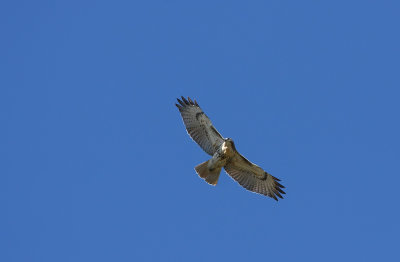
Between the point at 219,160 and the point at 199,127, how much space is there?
1.30 meters

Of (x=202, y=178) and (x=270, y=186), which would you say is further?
(x=270, y=186)

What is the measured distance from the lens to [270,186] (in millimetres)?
18219

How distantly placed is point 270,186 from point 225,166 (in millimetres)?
1505

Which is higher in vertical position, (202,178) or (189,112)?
(189,112)

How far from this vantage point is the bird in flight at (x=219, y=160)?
17047 mm

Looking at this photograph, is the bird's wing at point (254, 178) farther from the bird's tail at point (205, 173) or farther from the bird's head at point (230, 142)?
the bird's tail at point (205, 173)

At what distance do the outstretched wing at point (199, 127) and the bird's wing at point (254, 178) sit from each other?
28.3 inches

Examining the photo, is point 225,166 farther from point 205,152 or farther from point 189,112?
point 189,112

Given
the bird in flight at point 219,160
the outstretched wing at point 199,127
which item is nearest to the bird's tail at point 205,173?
the bird in flight at point 219,160

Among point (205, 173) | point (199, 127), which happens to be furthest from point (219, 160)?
point (199, 127)

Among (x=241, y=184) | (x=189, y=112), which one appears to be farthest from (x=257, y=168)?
(x=189, y=112)

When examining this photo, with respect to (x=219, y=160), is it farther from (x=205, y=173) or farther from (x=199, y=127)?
(x=199, y=127)

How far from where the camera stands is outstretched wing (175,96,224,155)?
17.6m

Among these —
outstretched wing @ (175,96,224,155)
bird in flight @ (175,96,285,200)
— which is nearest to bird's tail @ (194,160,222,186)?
bird in flight @ (175,96,285,200)
